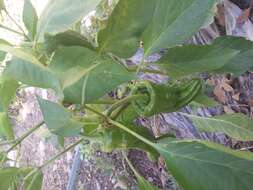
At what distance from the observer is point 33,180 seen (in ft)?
2.07

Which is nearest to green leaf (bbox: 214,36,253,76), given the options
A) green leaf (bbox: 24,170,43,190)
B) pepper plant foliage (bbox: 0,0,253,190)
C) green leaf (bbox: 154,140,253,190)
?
pepper plant foliage (bbox: 0,0,253,190)

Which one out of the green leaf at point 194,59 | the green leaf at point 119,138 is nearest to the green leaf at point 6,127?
the green leaf at point 119,138

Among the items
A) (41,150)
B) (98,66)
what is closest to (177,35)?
(98,66)

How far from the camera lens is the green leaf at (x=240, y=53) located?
2.26 ft

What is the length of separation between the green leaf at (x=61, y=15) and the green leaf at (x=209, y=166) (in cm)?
20

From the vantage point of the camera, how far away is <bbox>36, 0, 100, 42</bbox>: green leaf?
0.50m

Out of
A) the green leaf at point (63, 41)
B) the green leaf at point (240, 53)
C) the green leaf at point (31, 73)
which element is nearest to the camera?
the green leaf at point (31, 73)

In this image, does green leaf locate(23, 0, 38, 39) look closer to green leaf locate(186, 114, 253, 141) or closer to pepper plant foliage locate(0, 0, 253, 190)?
pepper plant foliage locate(0, 0, 253, 190)

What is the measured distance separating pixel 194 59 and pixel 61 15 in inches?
8.4

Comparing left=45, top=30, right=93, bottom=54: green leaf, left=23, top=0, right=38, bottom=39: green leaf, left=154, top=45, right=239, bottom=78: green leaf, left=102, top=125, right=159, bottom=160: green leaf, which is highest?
left=23, top=0, right=38, bottom=39: green leaf

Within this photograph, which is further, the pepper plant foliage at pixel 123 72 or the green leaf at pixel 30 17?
the green leaf at pixel 30 17

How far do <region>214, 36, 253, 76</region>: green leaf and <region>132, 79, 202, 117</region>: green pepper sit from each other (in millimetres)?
99

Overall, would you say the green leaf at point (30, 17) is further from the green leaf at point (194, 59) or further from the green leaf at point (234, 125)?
the green leaf at point (234, 125)

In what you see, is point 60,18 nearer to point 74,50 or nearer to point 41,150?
point 74,50
